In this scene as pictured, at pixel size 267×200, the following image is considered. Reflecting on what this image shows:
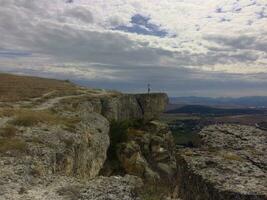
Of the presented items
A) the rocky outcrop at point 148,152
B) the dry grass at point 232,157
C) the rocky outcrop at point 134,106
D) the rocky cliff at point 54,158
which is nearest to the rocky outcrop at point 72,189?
the rocky cliff at point 54,158

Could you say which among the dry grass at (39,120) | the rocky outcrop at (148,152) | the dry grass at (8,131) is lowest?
the rocky outcrop at (148,152)

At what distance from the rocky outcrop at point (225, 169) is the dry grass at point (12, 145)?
13215 mm

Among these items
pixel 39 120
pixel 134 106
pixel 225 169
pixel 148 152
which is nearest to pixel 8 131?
pixel 39 120

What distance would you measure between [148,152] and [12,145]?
4956cm

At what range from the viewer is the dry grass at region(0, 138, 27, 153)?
114 feet

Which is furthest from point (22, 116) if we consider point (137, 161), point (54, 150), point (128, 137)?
point (128, 137)

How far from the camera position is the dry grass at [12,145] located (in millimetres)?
34781

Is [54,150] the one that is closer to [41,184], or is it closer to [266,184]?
[41,184]

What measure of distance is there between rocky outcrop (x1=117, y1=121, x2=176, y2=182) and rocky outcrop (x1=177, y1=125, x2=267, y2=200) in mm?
25529

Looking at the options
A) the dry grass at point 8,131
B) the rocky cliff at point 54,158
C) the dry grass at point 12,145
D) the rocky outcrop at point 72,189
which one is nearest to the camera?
the rocky outcrop at point 72,189

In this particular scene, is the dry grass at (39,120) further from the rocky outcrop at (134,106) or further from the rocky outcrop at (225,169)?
the rocky outcrop at (134,106)

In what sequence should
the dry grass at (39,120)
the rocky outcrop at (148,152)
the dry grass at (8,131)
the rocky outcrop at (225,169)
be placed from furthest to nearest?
the rocky outcrop at (148,152)
the dry grass at (39,120)
the dry grass at (8,131)
the rocky outcrop at (225,169)

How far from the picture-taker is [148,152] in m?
82.9

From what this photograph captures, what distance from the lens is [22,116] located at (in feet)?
153
